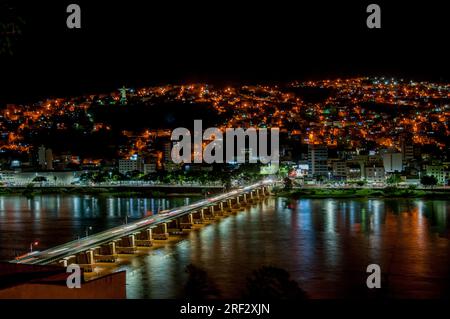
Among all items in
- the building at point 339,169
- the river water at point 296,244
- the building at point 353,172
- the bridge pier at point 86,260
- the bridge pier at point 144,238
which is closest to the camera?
the river water at point 296,244

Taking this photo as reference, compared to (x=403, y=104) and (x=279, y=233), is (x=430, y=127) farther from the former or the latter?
(x=279, y=233)

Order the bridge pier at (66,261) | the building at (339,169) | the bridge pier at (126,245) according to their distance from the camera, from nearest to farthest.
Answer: the bridge pier at (66,261)
the bridge pier at (126,245)
the building at (339,169)

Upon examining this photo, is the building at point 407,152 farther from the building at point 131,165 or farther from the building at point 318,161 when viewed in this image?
the building at point 131,165

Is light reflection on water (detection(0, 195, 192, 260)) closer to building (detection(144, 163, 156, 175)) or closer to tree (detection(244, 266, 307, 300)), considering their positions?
tree (detection(244, 266, 307, 300))

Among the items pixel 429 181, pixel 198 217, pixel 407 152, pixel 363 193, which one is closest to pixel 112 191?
pixel 363 193

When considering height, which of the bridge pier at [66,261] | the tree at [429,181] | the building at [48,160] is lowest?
the bridge pier at [66,261]

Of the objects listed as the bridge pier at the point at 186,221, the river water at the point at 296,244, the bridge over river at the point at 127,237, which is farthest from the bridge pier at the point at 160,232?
the bridge pier at the point at 186,221

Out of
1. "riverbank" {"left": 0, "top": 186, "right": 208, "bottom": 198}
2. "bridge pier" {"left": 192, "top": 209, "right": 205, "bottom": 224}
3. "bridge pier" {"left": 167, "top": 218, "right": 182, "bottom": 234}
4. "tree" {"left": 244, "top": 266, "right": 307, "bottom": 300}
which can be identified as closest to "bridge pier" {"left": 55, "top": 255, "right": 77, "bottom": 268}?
"tree" {"left": 244, "top": 266, "right": 307, "bottom": 300}
